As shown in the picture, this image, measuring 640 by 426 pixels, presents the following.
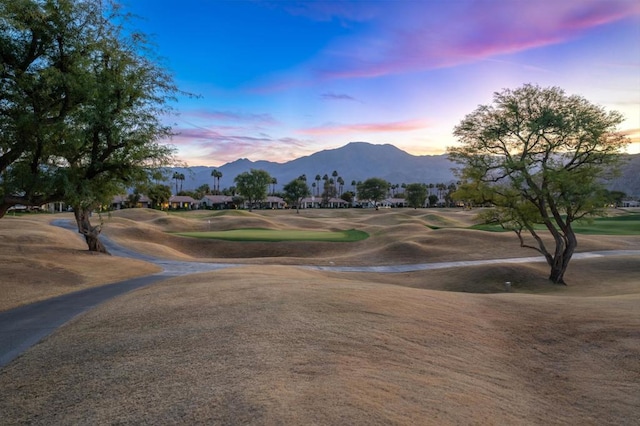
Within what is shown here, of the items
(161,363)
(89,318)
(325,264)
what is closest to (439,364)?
(161,363)

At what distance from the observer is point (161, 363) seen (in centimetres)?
661

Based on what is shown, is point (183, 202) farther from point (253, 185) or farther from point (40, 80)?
point (40, 80)

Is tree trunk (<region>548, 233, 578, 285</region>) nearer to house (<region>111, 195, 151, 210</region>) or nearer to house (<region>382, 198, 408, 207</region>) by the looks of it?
house (<region>111, 195, 151, 210</region>)

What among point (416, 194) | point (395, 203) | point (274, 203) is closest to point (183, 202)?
point (274, 203)

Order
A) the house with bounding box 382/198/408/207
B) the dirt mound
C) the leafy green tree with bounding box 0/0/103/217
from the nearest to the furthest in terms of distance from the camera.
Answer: the dirt mound < the leafy green tree with bounding box 0/0/103/217 < the house with bounding box 382/198/408/207

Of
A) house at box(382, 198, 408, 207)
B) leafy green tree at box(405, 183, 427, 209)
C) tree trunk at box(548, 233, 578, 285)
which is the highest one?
leafy green tree at box(405, 183, 427, 209)

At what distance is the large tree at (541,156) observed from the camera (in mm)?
22938

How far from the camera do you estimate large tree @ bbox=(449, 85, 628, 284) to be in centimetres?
2294

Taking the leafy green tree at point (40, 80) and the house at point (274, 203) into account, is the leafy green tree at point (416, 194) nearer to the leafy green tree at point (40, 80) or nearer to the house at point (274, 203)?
the house at point (274, 203)

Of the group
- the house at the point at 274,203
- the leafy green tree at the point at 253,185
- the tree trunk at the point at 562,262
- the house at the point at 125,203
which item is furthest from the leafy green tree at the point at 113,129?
the house at the point at 274,203

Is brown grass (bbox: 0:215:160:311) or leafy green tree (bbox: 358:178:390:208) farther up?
leafy green tree (bbox: 358:178:390:208)

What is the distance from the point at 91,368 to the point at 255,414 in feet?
13.7

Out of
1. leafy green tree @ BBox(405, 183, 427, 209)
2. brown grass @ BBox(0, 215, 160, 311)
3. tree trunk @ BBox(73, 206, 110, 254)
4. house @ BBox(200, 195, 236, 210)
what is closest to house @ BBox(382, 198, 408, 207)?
leafy green tree @ BBox(405, 183, 427, 209)

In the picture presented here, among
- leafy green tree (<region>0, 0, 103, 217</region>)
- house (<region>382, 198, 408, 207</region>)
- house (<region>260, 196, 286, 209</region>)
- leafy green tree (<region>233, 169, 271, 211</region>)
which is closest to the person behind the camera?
leafy green tree (<region>0, 0, 103, 217</region>)
